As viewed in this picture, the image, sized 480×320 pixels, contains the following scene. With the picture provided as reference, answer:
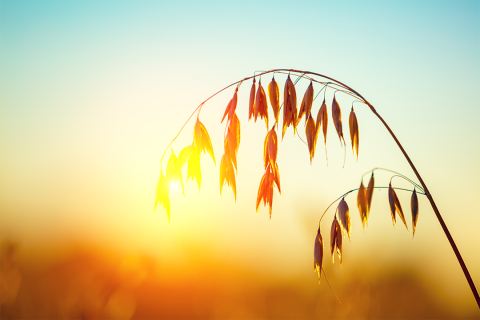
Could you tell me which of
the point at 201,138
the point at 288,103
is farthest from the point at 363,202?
the point at 201,138

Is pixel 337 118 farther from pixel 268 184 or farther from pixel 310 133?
pixel 268 184

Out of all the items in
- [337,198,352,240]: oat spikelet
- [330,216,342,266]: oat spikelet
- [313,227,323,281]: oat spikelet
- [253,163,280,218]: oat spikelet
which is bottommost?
[313,227,323,281]: oat spikelet

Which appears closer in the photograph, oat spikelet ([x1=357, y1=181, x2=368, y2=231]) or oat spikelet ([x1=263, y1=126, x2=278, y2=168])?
oat spikelet ([x1=357, y1=181, x2=368, y2=231])

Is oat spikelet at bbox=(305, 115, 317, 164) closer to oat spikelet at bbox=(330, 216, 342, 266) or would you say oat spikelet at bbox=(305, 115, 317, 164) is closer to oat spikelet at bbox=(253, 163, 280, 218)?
oat spikelet at bbox=(253, 163, 280, 218)

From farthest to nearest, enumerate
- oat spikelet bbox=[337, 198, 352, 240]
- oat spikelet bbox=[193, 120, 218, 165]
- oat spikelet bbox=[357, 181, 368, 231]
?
1. oat spikelet bbox=[193, 120, 218, 165]
2. oat spikelet bbox=[337, 198, 352, 240]
3. oat spikelet bbox=[357, 181, 368, 231]

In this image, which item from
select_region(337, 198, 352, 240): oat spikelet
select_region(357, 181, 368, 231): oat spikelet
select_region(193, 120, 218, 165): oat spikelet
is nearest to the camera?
select_region(357, 181, 368, 231): oat spikelet

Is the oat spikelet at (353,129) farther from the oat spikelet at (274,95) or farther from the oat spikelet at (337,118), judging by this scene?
the oat spikelet at (274,95)

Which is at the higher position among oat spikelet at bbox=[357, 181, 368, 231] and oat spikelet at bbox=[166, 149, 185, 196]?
oat spikelet at bbox=[166, 149, 185, 196]

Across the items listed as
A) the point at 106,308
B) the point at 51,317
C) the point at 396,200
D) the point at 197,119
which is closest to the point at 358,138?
the point at 396,200

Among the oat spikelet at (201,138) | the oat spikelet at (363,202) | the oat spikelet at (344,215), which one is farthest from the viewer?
the oat spikelet at (201,138)

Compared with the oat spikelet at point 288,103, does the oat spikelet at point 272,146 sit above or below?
below

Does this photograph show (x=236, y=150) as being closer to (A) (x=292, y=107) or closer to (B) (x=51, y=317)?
(A) (x=292, y=107)

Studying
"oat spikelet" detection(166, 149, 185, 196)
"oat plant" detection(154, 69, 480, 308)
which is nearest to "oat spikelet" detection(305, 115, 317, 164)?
"oat plant" detection(154, 69, 480, 308)

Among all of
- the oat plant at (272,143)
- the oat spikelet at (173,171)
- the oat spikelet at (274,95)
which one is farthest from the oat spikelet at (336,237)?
the oat spikelet at (173,171)
